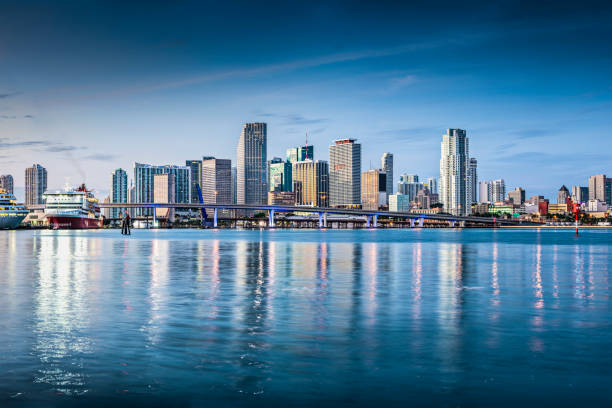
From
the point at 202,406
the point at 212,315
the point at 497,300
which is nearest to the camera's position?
the point at 202,406

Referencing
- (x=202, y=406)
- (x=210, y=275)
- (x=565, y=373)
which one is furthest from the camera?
(x=210, y=275)

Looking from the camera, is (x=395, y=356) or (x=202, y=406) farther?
(x=395, y=356)

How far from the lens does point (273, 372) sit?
14.4 m

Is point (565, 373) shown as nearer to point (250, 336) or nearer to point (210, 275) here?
point (250, 336)

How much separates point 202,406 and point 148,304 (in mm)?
15438

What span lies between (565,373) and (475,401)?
12.0 feet

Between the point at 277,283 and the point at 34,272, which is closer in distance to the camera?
the point at 277,283

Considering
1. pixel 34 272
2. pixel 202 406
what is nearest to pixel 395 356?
pixel 202 406

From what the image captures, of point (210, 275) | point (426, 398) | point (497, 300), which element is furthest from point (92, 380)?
point (210, 275)

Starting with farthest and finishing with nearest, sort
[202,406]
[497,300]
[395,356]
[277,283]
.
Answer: [277,283] < [497,300] < [395,356] < [202,406]

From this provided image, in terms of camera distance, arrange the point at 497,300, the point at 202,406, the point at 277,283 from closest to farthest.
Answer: the point at 202,406
the point at 497,300
the point at 277,283

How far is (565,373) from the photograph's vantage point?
1457cm

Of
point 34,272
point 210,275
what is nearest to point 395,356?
point 210,275

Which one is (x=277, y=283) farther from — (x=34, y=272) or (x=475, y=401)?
(x=475, y=401)
